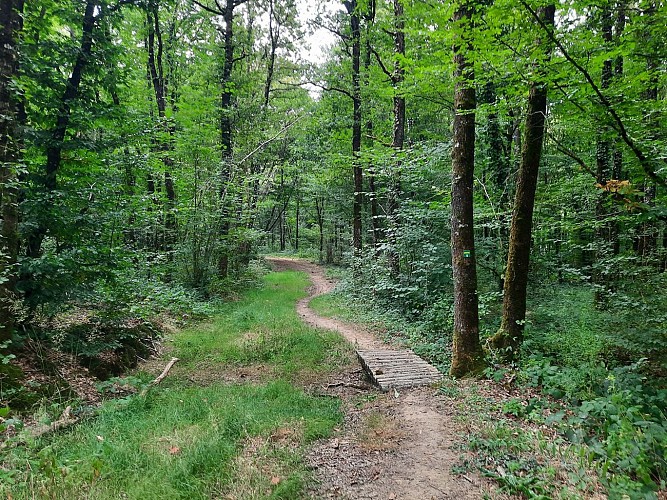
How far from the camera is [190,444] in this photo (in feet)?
13.3

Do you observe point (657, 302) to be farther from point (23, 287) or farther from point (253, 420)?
point (23, 287)

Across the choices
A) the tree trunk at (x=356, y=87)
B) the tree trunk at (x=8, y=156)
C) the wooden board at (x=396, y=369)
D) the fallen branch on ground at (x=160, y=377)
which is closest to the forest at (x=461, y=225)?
the tree trunk at (x=8, y=156)

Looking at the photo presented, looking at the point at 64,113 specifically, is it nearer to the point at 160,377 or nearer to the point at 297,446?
the point at 160,377

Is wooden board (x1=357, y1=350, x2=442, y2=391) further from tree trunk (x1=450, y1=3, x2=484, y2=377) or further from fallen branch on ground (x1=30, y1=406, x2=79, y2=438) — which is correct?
fallen branch on ground (x1=30, y1=406, x2=79, y2=438)

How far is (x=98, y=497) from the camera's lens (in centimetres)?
309

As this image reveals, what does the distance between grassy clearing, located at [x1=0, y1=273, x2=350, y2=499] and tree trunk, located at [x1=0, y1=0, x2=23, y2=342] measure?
2.28m

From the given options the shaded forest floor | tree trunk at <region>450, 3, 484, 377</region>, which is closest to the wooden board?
the shaded forest floor

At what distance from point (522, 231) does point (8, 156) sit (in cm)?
842

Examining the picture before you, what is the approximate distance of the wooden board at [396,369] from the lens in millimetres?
5914

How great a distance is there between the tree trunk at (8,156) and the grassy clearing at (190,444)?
2283mm

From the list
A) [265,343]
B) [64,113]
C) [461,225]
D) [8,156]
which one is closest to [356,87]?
[461,225]

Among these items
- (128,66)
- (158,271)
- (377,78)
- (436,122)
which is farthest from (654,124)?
(436,122)

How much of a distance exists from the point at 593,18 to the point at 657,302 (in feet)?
15.4

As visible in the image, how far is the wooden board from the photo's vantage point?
591cm
